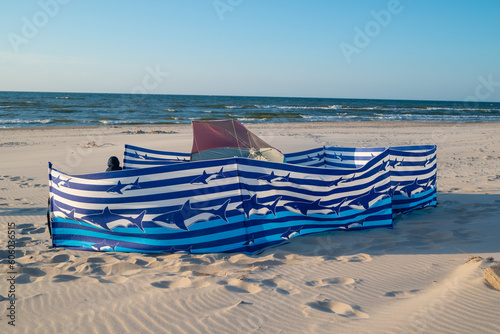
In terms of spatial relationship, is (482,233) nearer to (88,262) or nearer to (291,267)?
(291,267)

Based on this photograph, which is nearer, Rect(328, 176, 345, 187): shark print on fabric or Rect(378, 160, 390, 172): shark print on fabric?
Rect(328, 176, 345, 187): shark print on fabric

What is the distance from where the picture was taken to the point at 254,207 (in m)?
4.80

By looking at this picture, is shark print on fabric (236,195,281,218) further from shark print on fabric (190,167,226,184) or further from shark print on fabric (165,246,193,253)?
shark print on fabric (165,246,193,253)

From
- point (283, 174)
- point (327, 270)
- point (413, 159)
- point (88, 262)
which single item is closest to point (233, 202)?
point (283, 174)

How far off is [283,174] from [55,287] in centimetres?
299

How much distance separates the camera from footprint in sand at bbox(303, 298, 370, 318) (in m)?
3.20

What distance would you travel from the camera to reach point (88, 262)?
4395mm

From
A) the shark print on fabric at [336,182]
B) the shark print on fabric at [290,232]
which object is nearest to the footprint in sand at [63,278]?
the shark print on fabric at [290,232]

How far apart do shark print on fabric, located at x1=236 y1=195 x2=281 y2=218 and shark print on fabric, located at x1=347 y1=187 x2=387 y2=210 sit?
1296 millimetres

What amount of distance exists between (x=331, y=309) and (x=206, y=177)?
7.31ft

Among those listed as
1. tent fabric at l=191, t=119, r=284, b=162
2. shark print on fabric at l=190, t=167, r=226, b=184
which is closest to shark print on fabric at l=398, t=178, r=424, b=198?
tent fabric at l=191, t=119, r=284, b=162

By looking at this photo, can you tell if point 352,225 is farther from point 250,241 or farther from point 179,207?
point 179,207

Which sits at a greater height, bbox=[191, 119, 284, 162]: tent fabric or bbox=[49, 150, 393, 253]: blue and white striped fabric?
bbox=[191, 119, 284, 162]: tent fabric

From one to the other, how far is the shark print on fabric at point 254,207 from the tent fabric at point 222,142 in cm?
366
